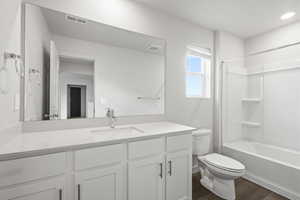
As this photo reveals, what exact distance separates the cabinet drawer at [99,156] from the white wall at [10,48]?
55 cm

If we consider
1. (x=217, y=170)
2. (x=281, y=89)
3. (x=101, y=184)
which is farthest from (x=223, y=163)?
(x=281, y=89)

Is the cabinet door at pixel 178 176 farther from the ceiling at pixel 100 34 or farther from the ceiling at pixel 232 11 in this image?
the ceiling at pixel 232 11

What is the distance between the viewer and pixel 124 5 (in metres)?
1.84

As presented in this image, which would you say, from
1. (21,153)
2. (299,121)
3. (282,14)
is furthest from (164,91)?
(299,121)

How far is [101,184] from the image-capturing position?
119 cm

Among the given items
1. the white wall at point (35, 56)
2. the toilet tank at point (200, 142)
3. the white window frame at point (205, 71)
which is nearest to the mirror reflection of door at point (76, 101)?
the white wall at point (35, 56)

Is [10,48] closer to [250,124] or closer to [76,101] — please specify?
[76,101]

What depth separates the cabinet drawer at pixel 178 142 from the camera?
1557mm

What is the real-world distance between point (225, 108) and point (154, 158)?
1929mm

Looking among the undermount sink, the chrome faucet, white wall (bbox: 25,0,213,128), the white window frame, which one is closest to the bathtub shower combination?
the white window frame

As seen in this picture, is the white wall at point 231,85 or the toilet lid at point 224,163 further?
the white wall at point 231,85

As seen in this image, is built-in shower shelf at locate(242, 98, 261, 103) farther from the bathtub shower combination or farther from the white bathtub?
the white bathtub

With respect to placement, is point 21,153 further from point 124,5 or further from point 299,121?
point 299,121

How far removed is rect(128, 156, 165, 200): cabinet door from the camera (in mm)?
1337
